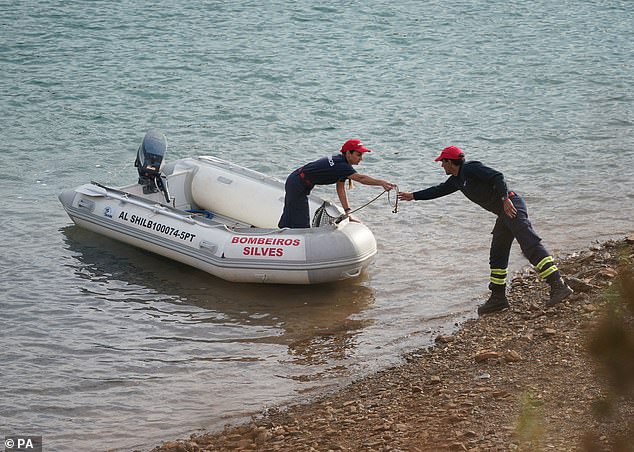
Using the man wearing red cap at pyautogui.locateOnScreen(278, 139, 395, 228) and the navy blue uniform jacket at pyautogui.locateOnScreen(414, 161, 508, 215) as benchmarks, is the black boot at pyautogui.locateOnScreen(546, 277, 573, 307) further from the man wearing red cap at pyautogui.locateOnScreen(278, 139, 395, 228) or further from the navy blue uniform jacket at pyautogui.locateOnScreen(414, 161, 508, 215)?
the man wearing red cap at pyautogui.locateOnScreen(278, 139, 395, 228)

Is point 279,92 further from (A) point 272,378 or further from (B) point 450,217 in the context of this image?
(A) point 272,378

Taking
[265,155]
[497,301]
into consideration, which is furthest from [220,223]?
[265,155]

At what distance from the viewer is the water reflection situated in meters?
7.76

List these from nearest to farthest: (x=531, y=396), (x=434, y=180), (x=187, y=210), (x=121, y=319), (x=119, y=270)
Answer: (x=531, y=396) → (x=121, y=319) → (x=119, y=270) → (x=187, y=210) → (x=434, y=180)

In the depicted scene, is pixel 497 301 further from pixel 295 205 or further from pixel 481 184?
pixel 295 205

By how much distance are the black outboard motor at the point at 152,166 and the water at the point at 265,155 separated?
729 millimetres

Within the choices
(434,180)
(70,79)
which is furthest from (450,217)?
(70,79)

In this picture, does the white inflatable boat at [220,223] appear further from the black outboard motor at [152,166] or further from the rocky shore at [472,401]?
the rocky shore at [472,401]

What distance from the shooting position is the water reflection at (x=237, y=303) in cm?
776

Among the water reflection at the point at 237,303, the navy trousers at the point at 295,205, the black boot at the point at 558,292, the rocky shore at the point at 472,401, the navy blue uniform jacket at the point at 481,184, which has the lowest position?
the water reflection at the point at 237,303

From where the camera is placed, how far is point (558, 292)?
7297 mm

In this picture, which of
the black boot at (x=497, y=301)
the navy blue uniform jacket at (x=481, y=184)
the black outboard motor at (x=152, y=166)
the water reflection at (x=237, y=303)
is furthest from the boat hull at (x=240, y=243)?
the navy blue uniform jacket at (x=481, y=184)

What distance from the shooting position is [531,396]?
5703 mm

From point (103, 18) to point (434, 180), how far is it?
39.2 feet
